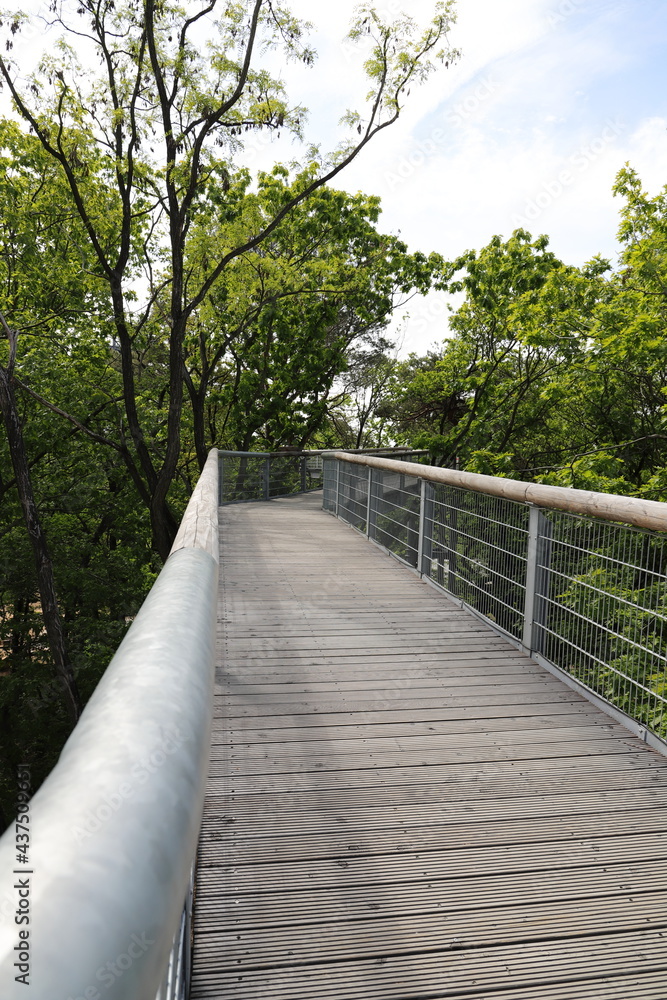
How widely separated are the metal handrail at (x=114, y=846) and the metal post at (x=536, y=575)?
3656mm

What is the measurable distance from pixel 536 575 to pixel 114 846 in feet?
13.2

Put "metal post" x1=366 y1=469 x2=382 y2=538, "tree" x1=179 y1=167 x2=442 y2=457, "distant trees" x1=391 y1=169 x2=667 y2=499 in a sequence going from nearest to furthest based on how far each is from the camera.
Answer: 1. "metal post" x1=366 y1=469 x2=382 y2=538
2. "distant trees" x1=391 y1=169 x2=667 y2=499
3. "tree" x1=179 y1=167 x2=442 y2=457

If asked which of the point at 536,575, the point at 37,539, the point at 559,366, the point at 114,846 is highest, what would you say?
the point at 559,366

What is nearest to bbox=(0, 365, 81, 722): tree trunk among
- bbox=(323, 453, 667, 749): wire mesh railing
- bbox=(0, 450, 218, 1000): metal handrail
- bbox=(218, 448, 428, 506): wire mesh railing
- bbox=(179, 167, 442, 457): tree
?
bbox=(218, 448, 428, 506): wire mesh railing

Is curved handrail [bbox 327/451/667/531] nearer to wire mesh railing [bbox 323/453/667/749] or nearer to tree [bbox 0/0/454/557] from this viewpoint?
wire mesh railing [bbox 323/453/667/749]

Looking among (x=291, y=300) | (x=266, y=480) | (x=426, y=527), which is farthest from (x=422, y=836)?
(x=291, y=300)

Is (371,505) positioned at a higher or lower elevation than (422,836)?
higher

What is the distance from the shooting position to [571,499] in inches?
140

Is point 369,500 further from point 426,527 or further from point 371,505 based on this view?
point 426,527

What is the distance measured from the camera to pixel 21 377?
607 inches

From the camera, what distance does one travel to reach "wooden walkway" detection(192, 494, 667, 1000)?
1.86m

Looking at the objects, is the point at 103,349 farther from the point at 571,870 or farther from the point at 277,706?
the point at 571,870

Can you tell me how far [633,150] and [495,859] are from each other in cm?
1547

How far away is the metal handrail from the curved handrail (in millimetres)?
2633
